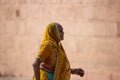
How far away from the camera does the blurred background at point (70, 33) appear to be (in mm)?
7863

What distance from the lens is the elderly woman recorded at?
191 inches

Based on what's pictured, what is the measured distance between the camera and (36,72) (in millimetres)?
4824

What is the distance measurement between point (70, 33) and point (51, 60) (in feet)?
11.5

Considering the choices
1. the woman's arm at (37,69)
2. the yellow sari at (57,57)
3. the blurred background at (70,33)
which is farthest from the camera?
the blurred background at (70,33)

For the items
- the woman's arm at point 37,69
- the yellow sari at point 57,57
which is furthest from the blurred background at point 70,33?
the woman's arm at point 37,69

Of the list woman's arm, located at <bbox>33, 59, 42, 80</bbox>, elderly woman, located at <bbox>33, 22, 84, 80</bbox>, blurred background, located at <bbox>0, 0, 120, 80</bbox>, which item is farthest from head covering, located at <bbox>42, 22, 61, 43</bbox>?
blurred background, located at <bbox>0, 0, 120, 80</bbox>

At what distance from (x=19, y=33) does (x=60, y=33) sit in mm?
4228

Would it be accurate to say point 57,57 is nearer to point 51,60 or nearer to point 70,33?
point 51,60

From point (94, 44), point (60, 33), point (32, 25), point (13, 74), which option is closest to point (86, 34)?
point (94, 44)

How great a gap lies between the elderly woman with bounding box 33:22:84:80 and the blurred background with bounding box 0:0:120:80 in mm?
2853

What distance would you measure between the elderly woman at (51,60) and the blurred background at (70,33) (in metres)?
2.85

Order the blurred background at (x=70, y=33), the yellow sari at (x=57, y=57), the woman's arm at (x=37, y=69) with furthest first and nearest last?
the blurred background at (x=70, y=33) → the yellow sari at (x=57, y=57) → the woman's arm at (x=37, y=69)

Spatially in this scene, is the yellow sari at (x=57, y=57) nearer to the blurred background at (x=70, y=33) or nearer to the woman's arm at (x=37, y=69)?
the woman's arm at (x=37, y=69)

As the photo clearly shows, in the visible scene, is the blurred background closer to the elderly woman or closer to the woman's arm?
the elderly woman
